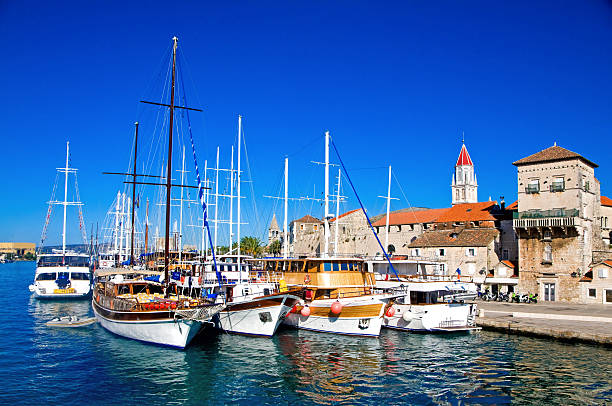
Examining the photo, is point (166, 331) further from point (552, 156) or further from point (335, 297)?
point (552, 156)

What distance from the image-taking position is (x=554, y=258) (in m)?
44.0

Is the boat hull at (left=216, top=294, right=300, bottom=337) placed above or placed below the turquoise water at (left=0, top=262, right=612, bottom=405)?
above

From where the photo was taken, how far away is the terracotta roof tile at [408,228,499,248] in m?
52.3

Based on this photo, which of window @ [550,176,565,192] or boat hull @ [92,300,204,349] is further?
window @ [550,176,565,192]

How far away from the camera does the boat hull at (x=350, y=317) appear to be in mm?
29719

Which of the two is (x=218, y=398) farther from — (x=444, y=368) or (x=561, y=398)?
(x=561, y=398)

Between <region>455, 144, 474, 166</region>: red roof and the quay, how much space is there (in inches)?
3641

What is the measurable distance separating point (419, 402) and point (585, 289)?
31542 mm

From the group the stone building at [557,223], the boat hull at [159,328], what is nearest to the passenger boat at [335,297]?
the boat hull at [159,328]

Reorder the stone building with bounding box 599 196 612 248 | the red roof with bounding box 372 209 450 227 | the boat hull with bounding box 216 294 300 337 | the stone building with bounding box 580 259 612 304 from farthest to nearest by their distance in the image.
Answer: the red roof with bounding box 372 209 450 227
the stone building with bounding box 599 196 612 248
the stone building with bounding box 580 259 612 304
the boat hull with bounding box 216 294 300 337

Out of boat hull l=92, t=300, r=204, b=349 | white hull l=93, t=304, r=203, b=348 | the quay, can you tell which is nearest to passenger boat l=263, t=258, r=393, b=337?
the quay

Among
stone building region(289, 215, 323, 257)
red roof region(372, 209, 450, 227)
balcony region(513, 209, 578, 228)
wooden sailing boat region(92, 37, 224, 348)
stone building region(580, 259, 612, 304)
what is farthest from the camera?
stone building region(289, 215, 323, 257)

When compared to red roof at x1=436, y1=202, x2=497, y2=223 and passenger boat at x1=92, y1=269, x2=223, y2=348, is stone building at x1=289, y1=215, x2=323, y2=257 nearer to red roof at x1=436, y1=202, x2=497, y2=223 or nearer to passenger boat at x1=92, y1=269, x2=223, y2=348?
red roof at x1=436, y1=202, x2=497, y2=223

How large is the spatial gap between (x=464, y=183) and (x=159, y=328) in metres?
114
